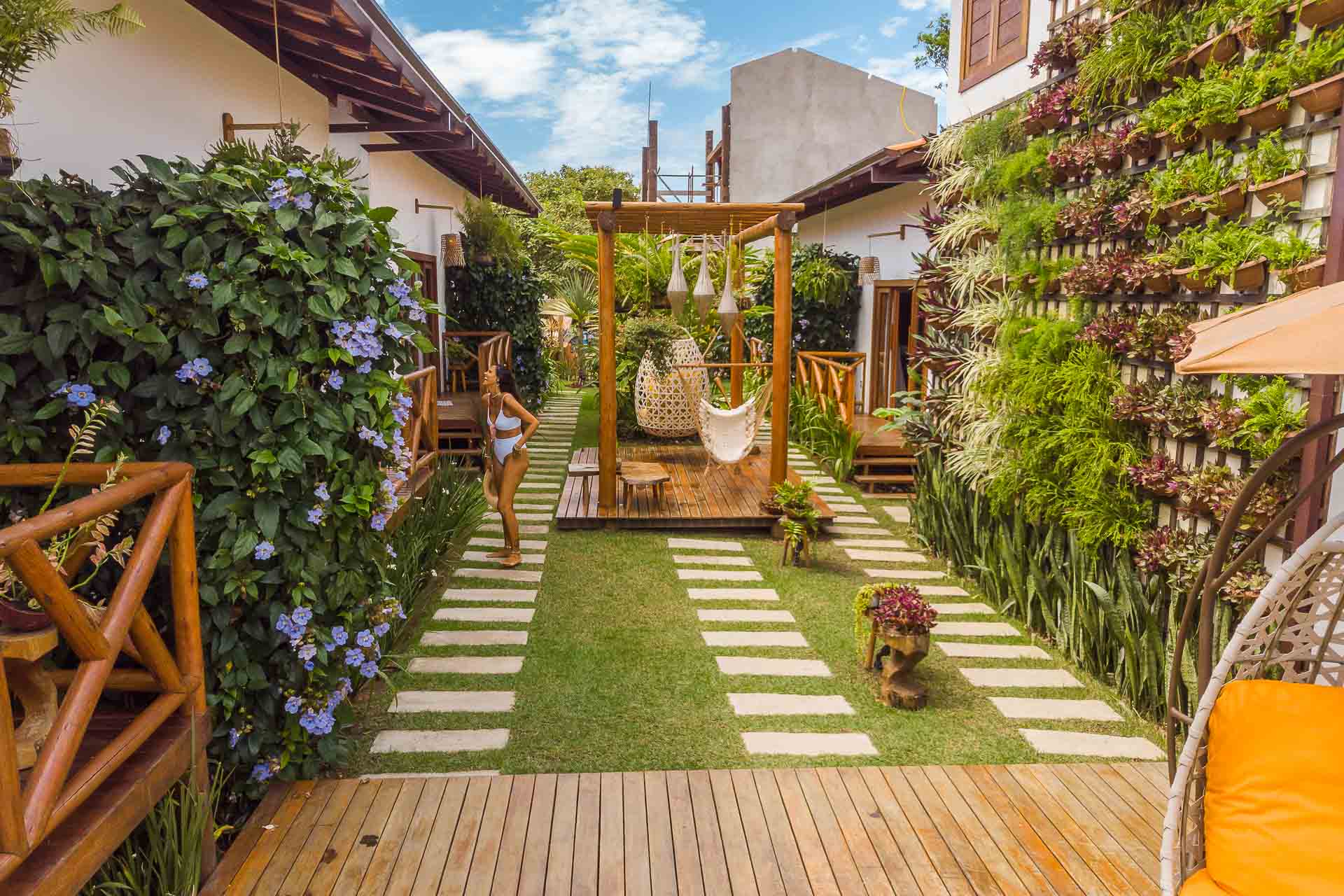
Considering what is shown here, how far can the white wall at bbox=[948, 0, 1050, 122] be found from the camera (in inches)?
214

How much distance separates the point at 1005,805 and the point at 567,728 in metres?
1.65

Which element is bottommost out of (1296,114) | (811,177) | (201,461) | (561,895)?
(561,895)

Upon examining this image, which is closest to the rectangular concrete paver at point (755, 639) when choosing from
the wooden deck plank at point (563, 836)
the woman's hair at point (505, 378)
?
the wooden deck plank at point (563, 836)

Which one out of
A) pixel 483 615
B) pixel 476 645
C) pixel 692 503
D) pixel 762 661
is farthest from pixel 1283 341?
pixel 692 503

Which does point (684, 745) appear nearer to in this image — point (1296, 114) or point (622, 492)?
point (1296, 114)

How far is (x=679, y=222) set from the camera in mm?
7488

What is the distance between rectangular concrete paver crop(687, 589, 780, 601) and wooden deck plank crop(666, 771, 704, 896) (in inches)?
89.4

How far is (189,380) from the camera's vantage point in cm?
279

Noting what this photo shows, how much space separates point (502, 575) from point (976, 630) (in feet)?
9.39

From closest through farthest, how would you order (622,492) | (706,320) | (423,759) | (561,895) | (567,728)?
(561,895) → (423,759) → (567,728) → (622,492) → (706,320)

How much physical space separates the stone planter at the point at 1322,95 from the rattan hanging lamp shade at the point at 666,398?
21.1 feet

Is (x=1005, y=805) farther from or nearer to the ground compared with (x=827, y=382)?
nearer to the ground

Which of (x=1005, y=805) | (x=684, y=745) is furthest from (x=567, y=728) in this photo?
(x=1005, y=805)

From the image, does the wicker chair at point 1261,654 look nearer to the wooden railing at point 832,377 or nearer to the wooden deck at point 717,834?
the wooden deck at point 717,834
